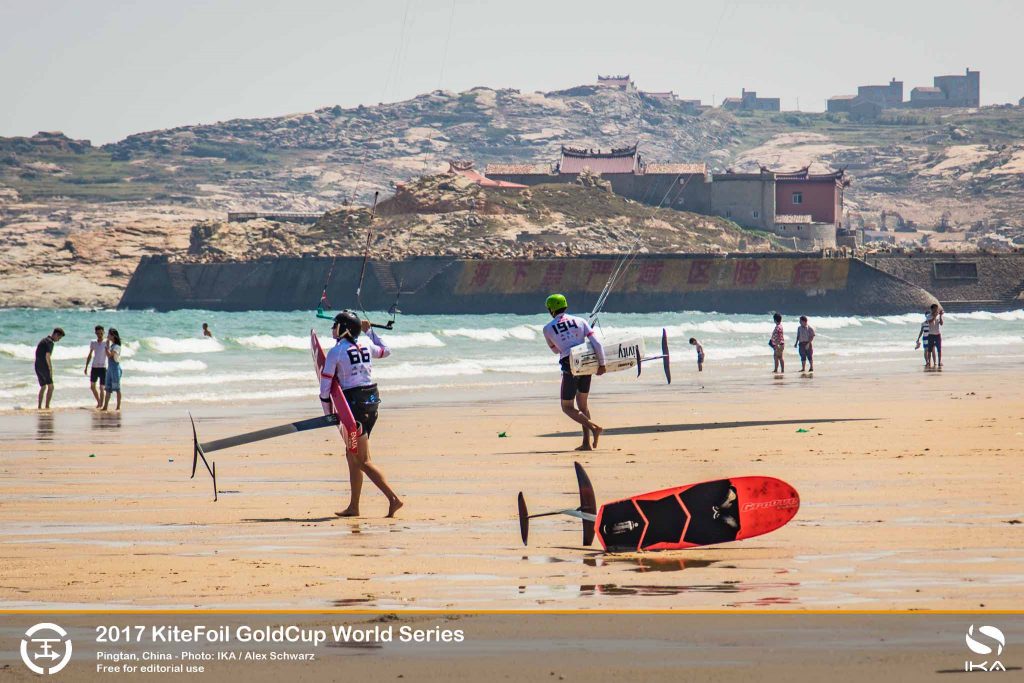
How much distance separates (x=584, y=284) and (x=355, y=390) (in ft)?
263

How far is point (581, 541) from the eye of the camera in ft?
25.3

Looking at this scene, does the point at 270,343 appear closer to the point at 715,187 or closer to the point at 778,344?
the point at 778,344

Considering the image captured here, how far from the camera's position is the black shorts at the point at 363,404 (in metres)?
9.15

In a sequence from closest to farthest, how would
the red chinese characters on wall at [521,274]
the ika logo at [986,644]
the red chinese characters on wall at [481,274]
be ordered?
1. the ika logo at [986,644]
2. the red chinese characters on wall at [521,274]
3. the red chinese characters on wall at [481,274]

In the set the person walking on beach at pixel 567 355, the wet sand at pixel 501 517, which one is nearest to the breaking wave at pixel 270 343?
the wet sand at pixel 501 517

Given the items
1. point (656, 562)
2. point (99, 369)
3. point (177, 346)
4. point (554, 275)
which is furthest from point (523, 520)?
point (554, 275)

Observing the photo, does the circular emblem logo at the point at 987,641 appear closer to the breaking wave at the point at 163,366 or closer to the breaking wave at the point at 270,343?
the breaking wave at the point at 163,366

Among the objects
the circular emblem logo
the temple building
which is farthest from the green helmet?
the temple building

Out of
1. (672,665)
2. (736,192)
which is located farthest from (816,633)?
(736,192)

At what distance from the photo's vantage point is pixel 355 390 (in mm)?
9148

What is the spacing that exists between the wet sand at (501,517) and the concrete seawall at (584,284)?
62.8m

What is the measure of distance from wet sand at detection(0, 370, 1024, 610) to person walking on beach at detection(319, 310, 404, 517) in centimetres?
24

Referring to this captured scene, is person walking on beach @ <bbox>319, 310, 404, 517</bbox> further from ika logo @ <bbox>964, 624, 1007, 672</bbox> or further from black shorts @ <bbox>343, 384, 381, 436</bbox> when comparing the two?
ika logo @ <bbox>964, 624, 1007, 672</bbox>

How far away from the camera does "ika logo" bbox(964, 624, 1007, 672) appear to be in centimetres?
480
